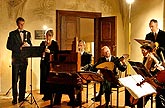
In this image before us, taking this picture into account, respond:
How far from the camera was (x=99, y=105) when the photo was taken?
564 cm

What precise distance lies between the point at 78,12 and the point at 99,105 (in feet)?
11.1

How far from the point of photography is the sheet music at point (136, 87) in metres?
3.69

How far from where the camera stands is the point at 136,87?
375cm

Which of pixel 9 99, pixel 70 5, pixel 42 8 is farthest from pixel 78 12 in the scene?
pixel 9 99

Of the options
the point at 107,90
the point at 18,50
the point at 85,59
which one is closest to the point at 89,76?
the point at 107,90

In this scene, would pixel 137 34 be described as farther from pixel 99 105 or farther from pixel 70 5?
pixel 99 105

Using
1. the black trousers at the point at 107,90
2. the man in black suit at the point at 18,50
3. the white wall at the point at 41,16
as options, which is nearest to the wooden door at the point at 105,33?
A: the white wall at the point at 41,16

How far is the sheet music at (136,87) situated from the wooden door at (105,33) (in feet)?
15.0

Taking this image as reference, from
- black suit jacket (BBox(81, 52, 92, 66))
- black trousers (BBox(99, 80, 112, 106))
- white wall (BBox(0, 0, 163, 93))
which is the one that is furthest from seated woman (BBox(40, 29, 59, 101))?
white wall (BBox(0, 0, 163, 93))

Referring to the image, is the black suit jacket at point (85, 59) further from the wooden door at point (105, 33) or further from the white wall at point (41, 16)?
the wooden door at point (105, 33)

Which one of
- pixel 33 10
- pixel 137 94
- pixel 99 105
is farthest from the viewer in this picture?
pixel 33 10

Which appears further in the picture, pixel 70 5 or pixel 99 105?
pixel 70 5

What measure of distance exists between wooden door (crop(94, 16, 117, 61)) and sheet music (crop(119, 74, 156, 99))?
15.0ft

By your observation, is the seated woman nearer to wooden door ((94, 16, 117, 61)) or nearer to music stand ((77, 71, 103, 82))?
music stand ((77, 71, 103, 82))
